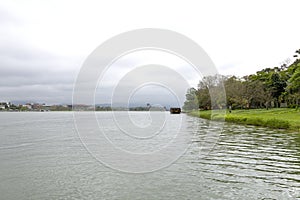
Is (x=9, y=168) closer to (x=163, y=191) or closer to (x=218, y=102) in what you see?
(x=163, y=191)

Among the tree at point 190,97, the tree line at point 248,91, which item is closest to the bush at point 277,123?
the tree at point 190,97

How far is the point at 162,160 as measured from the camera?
18516 millimetres

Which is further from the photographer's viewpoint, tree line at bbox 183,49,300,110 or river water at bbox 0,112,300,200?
tree line at bbox 183,49,300,110

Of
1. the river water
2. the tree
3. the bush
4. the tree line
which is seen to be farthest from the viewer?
the tree line

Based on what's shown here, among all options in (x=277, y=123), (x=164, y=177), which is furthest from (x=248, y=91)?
(x=164, y=177)

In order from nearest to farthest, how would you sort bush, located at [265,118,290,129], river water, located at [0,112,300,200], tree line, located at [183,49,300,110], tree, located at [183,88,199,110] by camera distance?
river water, located at [0,112,300,200] < tree, located at [183,88,199,110] < bush, located at [265,118,290,129] < tree line, located at [183,49,300,110]

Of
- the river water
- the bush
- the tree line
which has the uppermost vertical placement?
the tree line

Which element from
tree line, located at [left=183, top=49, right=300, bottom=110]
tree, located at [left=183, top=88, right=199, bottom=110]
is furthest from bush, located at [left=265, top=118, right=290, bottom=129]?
tree line, located at [left=183, top=49, right=300, bottom=110]

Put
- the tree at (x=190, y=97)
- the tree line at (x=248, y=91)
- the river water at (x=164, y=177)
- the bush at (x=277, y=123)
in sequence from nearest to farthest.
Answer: the river water at (x=164, y=177), the tree at (x=190, y=97), the bush at (x=277, y=123), the tree line at (x=248, y=91)

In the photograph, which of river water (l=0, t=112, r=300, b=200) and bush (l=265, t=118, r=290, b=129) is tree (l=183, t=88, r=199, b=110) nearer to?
river water (l=0, t=112, r=300, b=200)

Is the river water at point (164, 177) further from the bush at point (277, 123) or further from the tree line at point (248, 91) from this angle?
the tree line at point (248, 91)

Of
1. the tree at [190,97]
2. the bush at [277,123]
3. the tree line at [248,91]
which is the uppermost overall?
the tree line at [248,91]

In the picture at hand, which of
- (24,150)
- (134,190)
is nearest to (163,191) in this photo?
(134,190)

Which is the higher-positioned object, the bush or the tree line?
the tree line
